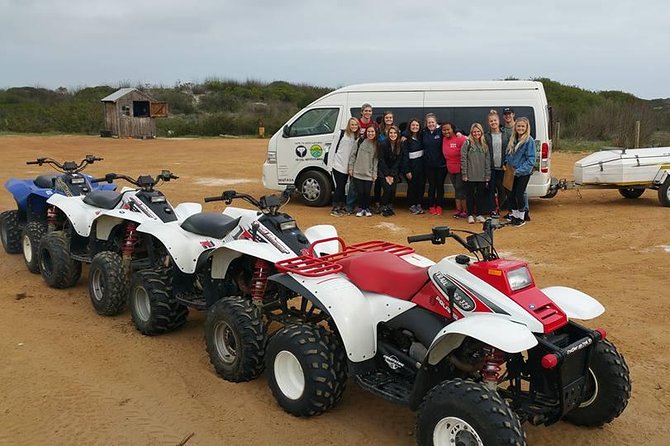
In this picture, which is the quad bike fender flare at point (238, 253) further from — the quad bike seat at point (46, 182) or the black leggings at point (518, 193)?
the black leggings at point (518, 193)

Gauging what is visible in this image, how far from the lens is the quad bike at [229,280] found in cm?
455

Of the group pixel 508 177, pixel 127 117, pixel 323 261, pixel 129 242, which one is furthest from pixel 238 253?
pixel 127 117

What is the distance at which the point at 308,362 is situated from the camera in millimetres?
3949

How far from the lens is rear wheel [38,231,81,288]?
6879mm

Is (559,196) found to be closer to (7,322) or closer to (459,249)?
(459,249)

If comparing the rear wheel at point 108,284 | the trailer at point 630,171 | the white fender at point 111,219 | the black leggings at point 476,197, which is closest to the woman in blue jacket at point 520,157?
→ the black leggings at point 476,197

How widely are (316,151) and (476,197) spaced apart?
3.24 m

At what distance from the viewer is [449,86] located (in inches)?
450

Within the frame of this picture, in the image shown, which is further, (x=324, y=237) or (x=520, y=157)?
(x=520, y=157)

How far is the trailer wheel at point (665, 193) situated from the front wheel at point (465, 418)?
10065 mm

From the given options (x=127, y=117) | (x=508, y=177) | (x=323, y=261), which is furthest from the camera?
(x=127, y=117)

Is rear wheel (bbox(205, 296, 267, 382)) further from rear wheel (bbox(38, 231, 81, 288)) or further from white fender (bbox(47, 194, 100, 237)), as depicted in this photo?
rear wheel (bbox(38, 231, 81, 288))

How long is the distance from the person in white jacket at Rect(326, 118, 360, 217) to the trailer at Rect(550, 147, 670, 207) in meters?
3.87

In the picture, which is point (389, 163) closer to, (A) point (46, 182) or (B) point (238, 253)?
(A) point (46, 182)
